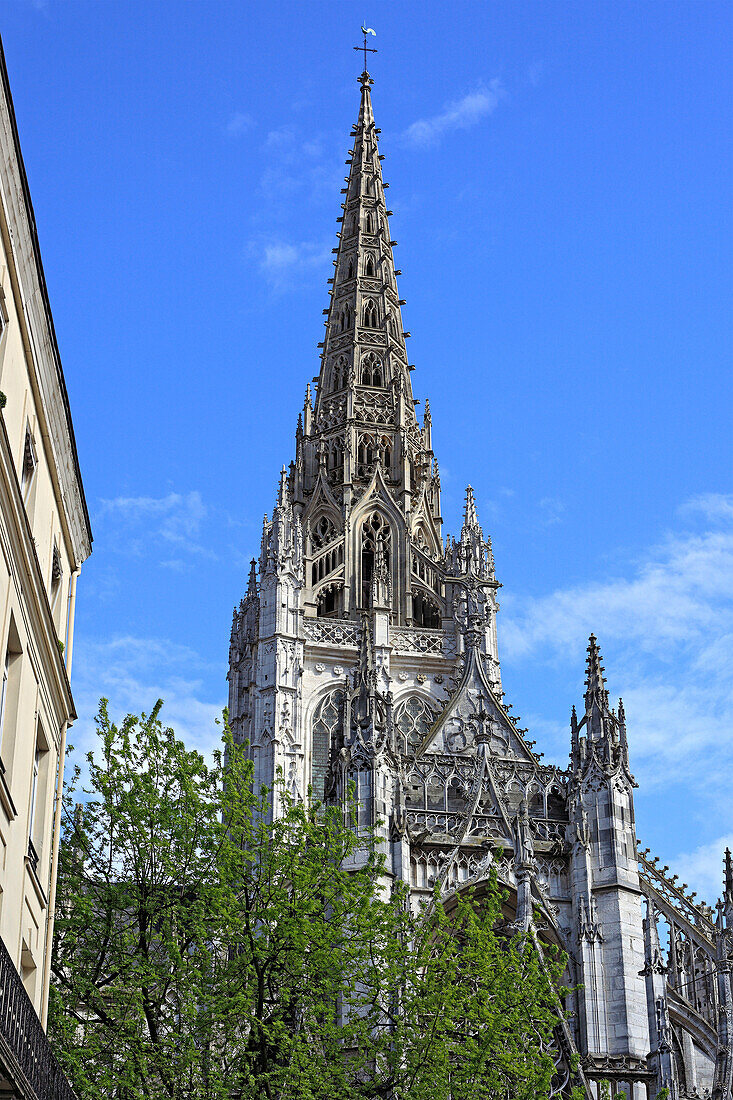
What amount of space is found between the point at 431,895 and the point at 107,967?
12311 millimetres

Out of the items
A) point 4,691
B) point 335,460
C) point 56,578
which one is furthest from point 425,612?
point 4,691

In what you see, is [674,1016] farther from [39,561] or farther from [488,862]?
[39,561]

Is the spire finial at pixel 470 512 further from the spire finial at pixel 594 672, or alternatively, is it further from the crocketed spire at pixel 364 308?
the spire finial at pixel 594 672

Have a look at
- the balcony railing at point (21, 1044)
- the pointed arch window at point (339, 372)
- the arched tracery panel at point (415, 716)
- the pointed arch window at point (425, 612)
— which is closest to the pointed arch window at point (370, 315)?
the pointed arch window at point (339, 372)

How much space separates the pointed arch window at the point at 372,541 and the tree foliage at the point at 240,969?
122 ft

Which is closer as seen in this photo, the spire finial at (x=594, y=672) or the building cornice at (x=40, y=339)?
the building cornice at (x=40, y=339)

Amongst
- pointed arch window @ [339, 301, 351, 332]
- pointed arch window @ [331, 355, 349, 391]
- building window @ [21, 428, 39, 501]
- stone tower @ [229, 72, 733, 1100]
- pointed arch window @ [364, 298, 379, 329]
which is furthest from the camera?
pointed arch window @ [339, 301, 351, 332]

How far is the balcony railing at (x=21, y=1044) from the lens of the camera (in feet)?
50.7

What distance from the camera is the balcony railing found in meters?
15.4

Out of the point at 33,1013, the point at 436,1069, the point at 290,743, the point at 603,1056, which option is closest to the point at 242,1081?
the point at 436,1069

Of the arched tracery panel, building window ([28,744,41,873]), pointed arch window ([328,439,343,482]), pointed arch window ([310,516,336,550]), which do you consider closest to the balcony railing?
building window ([28,744,41,873])

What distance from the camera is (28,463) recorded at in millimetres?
22203

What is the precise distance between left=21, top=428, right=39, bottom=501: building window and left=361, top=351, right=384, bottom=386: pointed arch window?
51.9 metres

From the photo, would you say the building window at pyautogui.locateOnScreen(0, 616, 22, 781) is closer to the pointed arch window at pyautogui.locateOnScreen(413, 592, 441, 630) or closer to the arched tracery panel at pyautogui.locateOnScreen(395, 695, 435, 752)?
the arched tracery panel at pyautogui.locateOnScreen(395, 695, 435, 752)
